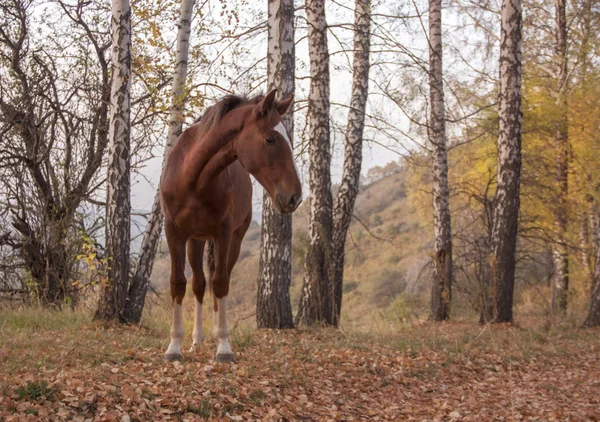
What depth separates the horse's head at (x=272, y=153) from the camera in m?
4.70

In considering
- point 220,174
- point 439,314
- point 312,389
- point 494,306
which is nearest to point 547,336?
point 494,306

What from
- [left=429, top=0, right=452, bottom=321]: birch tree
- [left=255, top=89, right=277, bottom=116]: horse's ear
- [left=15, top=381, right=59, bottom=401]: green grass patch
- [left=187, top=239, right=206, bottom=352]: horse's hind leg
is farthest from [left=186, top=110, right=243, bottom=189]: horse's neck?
[left=429, top=0, right=452, bottom=321]: birch tree

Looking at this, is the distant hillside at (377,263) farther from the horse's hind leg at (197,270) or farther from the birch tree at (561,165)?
the horse's hind leg at (197,270)

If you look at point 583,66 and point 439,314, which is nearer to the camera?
point 439,314

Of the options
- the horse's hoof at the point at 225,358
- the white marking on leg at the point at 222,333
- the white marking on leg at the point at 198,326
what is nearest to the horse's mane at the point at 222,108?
the white marking on leg at the point at 222,333

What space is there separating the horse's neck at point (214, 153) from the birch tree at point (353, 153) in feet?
18.0

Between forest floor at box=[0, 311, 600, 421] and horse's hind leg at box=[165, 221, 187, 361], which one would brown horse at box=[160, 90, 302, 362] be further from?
forest floor at box=[0, 311, 600, 421]

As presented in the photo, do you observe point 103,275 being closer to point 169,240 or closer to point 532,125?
point 169,240

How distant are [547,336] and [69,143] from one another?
370 inches

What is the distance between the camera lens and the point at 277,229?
27.8 feet

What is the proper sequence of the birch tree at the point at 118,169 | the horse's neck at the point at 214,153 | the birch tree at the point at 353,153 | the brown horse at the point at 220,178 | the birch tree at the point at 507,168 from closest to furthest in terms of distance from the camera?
1. the brown horse at the point at 220,178
2. the horse's neck at the point at 214,153
3. the birch tree at the point at 118,169
4. the birch tree at the point at 353,153
5. the birch tree at the point at 507,168

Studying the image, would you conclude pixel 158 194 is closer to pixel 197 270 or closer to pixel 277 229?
pixel 277 229

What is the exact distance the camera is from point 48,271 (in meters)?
11.1

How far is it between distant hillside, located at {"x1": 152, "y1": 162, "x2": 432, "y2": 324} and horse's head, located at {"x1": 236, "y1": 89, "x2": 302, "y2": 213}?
2385 cm
